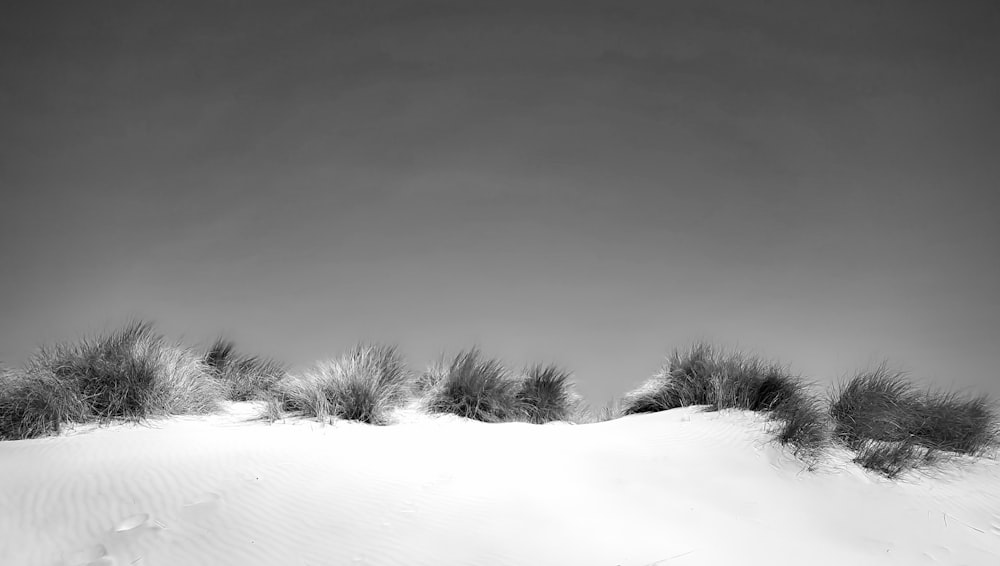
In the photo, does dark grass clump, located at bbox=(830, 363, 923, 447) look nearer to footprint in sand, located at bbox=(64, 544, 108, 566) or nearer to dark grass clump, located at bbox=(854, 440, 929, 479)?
dark grass clump, located at bbox=(854, 440, 929, 479)

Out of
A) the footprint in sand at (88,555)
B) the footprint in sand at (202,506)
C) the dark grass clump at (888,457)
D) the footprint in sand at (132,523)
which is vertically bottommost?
the footprint in sand at (88,555)

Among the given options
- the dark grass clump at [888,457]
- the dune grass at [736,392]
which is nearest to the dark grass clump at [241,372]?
the dune grass at [736,392]

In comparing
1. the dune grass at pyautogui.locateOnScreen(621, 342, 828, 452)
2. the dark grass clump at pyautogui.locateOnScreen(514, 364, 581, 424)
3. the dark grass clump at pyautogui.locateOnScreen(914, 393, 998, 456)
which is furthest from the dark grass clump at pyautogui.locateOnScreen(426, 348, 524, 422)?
the dark grass clump at pyautogui.locateOnScreen(914, 393, 998, 456)

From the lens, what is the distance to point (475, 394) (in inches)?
334

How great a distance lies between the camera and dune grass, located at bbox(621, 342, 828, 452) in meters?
6.32

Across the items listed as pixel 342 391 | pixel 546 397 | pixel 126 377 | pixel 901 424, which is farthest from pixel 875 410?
pixel 126 377

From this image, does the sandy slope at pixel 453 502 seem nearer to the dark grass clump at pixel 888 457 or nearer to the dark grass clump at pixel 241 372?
the dark grass clump at pixel 888 457

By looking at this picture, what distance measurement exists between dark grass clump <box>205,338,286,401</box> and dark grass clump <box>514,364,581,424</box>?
4.07m

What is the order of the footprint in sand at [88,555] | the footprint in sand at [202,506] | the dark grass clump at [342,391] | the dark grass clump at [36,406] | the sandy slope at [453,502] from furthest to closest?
1. the dark grass clump at [342,391]
2. the dark grass clump at [36,406]
3. the footprint in sand at [202,506]
4. the sandy slope at [453,502]
5. the footprint in sand at [88,555]

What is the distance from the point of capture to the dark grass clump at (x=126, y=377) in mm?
6230

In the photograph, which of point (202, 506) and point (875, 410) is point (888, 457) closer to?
point (875, 410)

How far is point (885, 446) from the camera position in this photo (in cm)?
648

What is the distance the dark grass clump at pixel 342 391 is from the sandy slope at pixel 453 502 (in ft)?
1.59

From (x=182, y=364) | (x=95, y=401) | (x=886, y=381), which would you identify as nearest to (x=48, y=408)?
(x=95, y=401)
